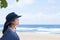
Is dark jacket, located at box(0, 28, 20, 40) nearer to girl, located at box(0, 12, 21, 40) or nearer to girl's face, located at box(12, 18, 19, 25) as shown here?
girl, located at box(0, 12, 21, 40)

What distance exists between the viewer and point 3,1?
3.14 metres

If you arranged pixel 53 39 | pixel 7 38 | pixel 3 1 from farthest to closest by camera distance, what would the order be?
pixel 53 39 → pixel 7 38 → pixel 3 1

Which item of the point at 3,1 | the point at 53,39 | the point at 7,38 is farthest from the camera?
the point at 53,39

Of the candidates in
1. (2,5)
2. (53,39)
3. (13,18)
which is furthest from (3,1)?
(53,39)

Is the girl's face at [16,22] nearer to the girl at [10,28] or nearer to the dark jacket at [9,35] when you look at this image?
the girl at [10,28]

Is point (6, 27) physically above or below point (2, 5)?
below

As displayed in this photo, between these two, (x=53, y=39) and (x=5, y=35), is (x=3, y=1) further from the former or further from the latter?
(x=53, y=39)

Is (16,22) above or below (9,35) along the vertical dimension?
above

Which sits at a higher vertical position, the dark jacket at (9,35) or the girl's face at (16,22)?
the girl's face at (16,22)

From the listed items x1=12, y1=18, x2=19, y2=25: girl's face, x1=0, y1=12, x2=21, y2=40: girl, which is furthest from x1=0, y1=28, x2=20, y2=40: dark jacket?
x1=12, y1=18, x2=19, y2=25: girl's face

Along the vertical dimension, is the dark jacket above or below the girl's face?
below

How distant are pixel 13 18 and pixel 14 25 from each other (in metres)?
0.09

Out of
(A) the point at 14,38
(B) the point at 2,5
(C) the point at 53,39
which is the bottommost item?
(C) the point at 53,39

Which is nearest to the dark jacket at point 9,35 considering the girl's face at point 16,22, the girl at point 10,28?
the girl at point 10,28
